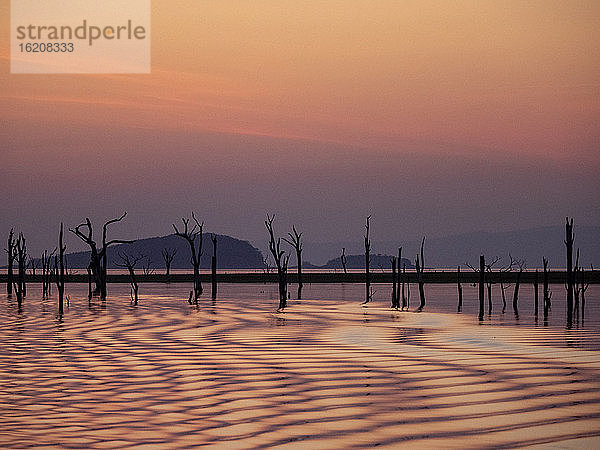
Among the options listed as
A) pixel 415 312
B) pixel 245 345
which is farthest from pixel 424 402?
pixel 415 312

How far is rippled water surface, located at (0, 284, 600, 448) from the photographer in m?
9.04

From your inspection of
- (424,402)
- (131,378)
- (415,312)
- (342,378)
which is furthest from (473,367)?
(415,312)

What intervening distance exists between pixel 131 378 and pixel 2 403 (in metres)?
2.49

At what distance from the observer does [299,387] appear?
12.2 metres

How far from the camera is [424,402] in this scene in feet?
36.0

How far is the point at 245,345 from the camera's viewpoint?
1869cm

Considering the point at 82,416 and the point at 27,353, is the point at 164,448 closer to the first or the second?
the point at 82,416

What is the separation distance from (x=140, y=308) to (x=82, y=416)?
25.0 meters

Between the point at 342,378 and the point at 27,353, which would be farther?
the point at 27,353

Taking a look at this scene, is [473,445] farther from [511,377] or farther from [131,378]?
[131,378]

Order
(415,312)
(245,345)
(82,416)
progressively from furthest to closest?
1. (415,312)
2. (245,345)
3. (82,416)

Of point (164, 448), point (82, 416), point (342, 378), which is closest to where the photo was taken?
point (164, 448)

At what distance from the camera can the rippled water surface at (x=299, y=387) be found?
9.04m

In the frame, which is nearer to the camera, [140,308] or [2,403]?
[2,403]
